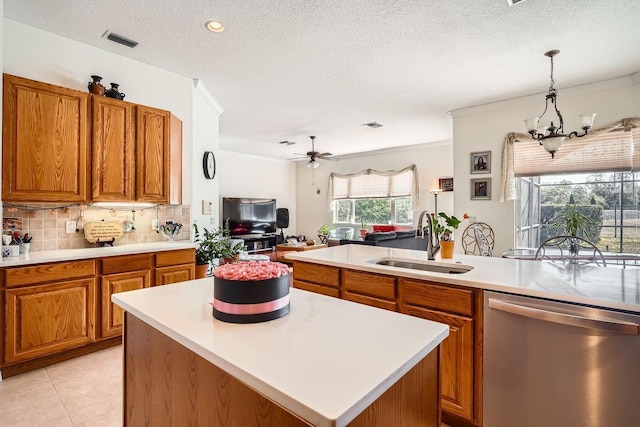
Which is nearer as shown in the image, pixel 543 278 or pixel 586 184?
pixel 543 278

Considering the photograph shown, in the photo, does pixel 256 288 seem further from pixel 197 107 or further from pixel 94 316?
pixel 197 107

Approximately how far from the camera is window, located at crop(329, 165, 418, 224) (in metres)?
7.77

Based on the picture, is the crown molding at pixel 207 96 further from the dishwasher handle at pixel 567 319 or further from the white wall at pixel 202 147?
the dishwasher handle at pixel 567 319

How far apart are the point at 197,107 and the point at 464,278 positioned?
12.0 feet

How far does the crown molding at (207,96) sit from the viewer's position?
150 inches

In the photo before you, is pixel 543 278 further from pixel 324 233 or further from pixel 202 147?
pixel 324 233

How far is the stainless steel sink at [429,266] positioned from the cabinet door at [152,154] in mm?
2379

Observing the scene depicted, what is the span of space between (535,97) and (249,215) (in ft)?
20.2

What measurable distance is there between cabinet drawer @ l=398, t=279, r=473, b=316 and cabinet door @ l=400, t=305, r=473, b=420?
46 mm

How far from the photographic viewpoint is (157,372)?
1178 millimetres

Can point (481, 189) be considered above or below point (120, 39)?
below

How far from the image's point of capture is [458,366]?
1.77 metres

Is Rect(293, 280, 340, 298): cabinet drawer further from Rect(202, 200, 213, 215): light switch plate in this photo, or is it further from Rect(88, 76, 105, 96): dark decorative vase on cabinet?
Rect(88, 76, 105, 96): dark decorative vase on cabinet

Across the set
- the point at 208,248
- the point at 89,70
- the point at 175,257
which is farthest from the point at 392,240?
the point at 89,70
